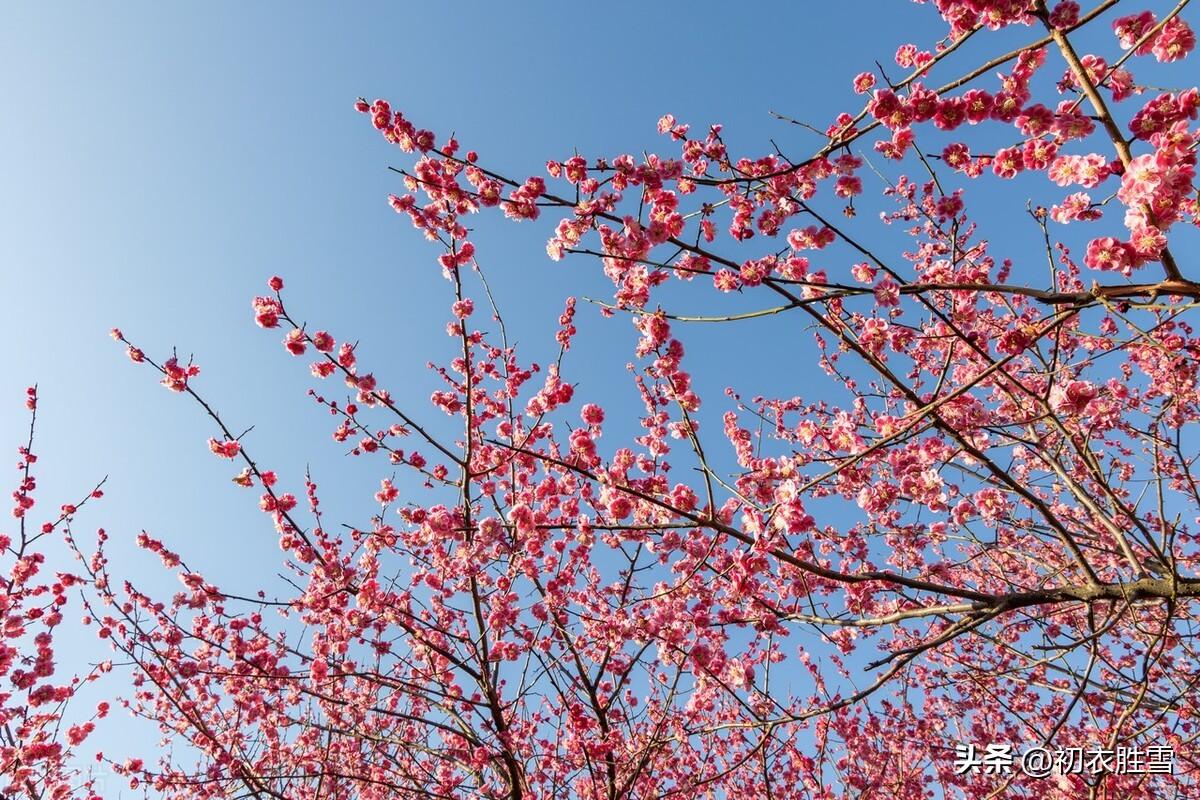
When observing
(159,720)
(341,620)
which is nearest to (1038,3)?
(341,620)

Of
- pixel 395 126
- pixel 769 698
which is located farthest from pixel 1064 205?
pixel 395 126

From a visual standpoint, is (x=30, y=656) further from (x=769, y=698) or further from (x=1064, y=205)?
(x=1064, y=205)

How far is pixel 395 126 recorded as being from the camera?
4.48 m

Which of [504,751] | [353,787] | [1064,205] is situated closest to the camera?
[1064,205]

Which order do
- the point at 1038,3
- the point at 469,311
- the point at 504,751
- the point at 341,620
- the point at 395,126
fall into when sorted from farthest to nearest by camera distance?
the point at 341,620
the point at 469,311
the point at 504,751
the point at 395,126
the point at 1038,3

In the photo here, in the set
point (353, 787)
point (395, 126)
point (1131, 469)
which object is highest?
point (1131, 469)

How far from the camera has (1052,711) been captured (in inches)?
339

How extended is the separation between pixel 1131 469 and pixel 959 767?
5.92 m

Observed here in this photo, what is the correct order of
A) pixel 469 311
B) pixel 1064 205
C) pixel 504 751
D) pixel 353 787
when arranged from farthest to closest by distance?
pixel 353 787, pixel 469 311, pixel 504 751, pixel 1064 205

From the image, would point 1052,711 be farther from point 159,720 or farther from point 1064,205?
point 159,720

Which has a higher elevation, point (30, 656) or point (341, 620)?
point (341, 620)

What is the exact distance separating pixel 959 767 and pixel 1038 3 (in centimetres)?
607

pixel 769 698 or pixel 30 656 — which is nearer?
pixel 769 698

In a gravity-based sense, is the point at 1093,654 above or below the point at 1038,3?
below
